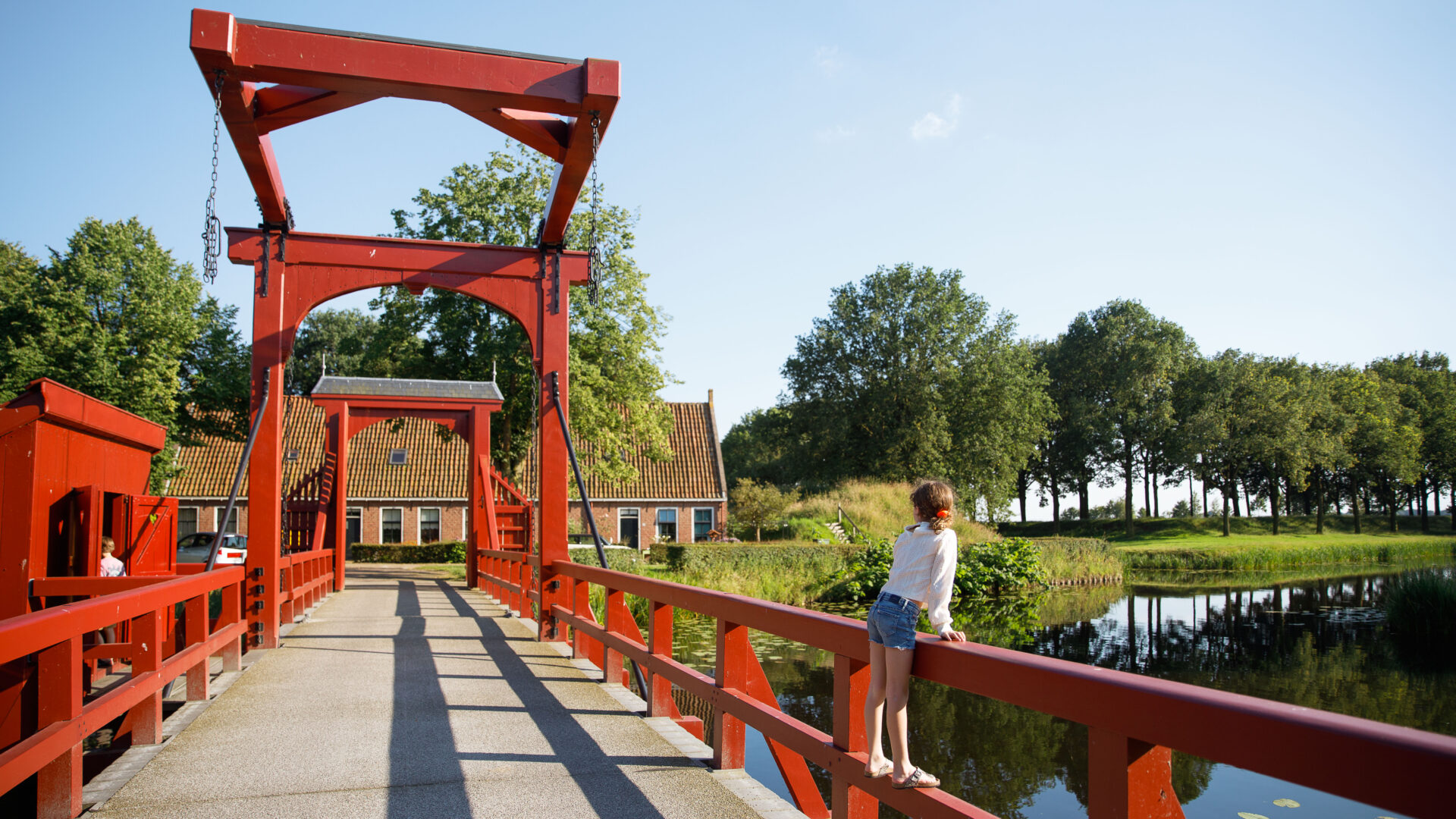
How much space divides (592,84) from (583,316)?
59.1ft

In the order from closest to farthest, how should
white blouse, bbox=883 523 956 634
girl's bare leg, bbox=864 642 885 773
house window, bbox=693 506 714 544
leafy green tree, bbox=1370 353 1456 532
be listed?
white blouse, bbox=883 523 956 634 < girl's bare leg, bbox=864 642 885 773 < house window, bbox=693 506 714 544 < leafy green tree, bbox=1370 353 1456 532

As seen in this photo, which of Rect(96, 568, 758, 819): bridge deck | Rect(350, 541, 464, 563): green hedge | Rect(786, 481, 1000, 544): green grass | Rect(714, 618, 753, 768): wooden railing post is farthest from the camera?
Rect(350, 541, 464, 563): green hedge

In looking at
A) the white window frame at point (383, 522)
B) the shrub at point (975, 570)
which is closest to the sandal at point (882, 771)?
the shrub at point (975, 570)

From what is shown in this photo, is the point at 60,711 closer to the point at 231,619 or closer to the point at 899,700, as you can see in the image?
the point at 899,700

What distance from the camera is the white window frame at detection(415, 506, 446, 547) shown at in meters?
34.0

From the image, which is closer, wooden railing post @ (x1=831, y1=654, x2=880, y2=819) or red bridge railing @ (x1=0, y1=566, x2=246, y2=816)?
red bridge railing @ (x1=0, y1=566, x2=246, y2=816)

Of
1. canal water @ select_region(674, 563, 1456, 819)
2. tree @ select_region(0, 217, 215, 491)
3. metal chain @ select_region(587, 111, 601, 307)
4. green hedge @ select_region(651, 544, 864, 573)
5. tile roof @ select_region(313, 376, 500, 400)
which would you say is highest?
tree @ select_region(0, 217, 215, 491)

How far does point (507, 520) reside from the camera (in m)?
15.4

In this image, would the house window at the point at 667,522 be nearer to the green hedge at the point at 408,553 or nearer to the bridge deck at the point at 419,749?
the green hedge at the point at 408,553

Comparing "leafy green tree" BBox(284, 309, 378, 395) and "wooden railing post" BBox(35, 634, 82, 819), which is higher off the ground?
"leafy green tree" BBox(284, 309, 378, 395)

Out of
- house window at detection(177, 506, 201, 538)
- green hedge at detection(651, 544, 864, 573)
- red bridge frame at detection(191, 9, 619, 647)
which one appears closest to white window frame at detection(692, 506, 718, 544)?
green hedge at detection(651, 544, 864, 573)

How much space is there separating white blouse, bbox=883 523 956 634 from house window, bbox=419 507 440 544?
33.1 metres

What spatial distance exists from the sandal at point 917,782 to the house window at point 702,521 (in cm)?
3293

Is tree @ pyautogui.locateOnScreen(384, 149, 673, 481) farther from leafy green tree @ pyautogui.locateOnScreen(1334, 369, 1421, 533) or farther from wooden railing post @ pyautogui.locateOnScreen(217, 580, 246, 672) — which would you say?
leafy green tree @ pyautogui.locateOnScreen(1334, 369, 1421, 533)
